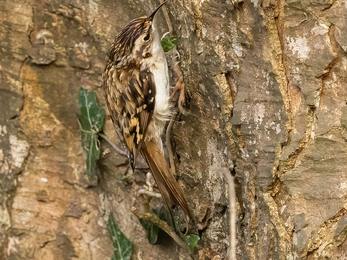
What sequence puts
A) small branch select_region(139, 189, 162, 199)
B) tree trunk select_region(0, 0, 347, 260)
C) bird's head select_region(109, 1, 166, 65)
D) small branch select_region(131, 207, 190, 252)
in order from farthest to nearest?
small branch select_region(139, 189, 162, 199) < small branch select_region(131, 207, 190, 252) < bird's head select_region(109, 1, 166, 65) < tree trunk select_region(0, 0, 347, 260)

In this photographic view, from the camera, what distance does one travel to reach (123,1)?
1896mm

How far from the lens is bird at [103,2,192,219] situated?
1631 mm

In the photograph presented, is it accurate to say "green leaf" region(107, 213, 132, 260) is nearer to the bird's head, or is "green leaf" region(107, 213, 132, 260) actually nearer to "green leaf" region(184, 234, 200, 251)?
"green leaf" region(184, 234, 200, 251)

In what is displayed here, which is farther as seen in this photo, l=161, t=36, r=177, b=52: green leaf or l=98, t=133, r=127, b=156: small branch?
l=98, t=133, r=127, b=156: small branch

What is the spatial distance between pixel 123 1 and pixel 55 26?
17.7 inches

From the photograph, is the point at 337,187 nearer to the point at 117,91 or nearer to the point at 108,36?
the point at 117,91

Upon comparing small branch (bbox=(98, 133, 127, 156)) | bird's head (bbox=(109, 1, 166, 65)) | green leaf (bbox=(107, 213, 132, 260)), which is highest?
bird's head (bbox=(109, 1, 166, 65))

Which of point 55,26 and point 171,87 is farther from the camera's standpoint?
point 55,26

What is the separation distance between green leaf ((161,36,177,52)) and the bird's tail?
45cm

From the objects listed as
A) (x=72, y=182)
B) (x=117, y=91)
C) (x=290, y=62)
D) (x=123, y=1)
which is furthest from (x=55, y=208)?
(x=290, y=62)

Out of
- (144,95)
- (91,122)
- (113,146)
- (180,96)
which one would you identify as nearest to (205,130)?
(180,96)

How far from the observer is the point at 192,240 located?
1662 millimetres

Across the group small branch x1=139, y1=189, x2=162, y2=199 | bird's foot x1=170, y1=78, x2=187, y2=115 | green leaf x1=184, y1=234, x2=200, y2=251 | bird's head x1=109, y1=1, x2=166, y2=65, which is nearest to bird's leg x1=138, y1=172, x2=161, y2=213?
small branch x1=139, y1=189, x2=162, y2=199

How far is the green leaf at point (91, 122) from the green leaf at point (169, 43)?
1.93 ft
